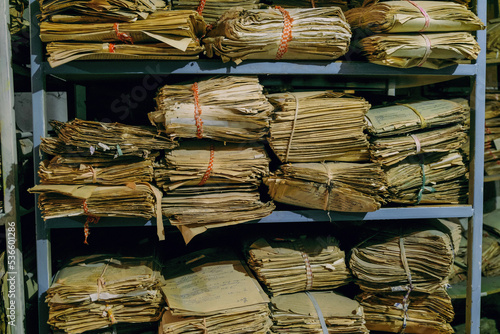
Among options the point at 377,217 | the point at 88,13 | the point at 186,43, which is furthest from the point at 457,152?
the point at 88,13

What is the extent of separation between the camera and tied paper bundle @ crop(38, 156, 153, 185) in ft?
5.98

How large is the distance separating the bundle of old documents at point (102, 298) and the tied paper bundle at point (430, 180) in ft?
4.49

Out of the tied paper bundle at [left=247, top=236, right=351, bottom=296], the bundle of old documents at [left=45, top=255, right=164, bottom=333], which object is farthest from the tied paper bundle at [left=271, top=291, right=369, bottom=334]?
the bundle of old documents at [left=45, top=255, right=164, bottom=333]

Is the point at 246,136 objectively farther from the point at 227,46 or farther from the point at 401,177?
the point at 401,177

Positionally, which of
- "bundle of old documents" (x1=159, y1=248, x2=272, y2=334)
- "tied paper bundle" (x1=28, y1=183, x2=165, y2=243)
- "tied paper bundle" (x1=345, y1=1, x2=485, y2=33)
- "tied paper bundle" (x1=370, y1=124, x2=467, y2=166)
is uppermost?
"tied paper bundle" (x1=345, y1=1, x2=485, y2=33)

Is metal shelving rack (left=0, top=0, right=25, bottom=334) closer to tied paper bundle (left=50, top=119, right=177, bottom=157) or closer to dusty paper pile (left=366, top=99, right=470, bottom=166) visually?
tied paper bundle (left=50, top=119, right=177, bottom=157)

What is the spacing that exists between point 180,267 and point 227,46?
1.26 metres

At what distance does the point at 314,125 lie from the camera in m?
1.95

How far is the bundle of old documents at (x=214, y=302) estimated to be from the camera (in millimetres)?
1800

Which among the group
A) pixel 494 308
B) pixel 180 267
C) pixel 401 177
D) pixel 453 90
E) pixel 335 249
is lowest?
pixel 494 308

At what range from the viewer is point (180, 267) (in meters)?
2.20

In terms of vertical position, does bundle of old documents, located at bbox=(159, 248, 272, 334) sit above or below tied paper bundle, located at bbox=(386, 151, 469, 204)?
below

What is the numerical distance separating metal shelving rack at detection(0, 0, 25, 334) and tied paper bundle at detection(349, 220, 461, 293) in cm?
181

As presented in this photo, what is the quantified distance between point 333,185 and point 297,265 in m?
0.49
